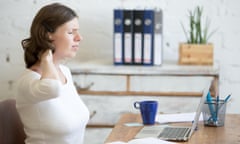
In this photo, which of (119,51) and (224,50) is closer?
(119,51)

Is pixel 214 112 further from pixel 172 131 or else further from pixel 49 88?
pixel 49 88

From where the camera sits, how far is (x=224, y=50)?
331 centimetres

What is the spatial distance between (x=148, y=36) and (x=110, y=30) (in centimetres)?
43

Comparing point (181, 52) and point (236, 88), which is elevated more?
point (181, 52)

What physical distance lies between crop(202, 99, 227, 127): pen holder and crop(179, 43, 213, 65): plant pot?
978 millimetres

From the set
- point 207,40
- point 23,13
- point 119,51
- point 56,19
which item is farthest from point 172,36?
point 56,19

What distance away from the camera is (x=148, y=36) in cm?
300

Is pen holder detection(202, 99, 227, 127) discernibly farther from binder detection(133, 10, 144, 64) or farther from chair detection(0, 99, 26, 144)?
binder detection(133, 10, 144, 64)

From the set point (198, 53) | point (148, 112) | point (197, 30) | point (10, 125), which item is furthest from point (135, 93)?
point (10, 125)

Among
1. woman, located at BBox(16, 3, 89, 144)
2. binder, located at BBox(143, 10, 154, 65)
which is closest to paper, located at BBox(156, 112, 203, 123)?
woman, located at BBox(16, 3, 89, 144)

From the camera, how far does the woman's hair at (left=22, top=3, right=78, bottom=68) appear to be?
197 cm

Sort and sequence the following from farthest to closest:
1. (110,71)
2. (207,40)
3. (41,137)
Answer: (207,40) < (110,71) < (41,137)

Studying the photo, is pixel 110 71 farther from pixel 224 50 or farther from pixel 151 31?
pixel 224 50

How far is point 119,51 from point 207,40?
651 millimetres
